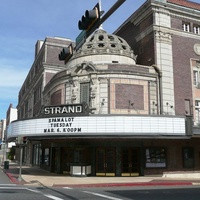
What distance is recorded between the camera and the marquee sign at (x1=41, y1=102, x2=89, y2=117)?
23.7m

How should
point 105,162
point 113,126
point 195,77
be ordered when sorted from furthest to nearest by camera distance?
point 195,77 → point 105,162 → point 113,126

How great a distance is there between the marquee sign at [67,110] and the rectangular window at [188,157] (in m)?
10.8

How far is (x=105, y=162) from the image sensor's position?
25984mm

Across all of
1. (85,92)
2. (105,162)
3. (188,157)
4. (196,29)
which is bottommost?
(105,162)

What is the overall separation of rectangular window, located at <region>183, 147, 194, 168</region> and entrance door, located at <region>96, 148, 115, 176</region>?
7038 mm

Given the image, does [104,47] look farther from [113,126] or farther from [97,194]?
[97,194]

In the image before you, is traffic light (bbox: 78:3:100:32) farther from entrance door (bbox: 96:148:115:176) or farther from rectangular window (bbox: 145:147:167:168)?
rectangular window (bbox: 145:147:167:168)

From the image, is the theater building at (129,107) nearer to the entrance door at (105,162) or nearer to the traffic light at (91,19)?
the entrance door at (105,162)

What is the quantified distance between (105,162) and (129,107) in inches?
215

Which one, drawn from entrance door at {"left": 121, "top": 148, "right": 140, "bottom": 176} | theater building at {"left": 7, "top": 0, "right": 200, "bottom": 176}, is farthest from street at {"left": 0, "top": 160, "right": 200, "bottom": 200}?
entrance door at {"left": 121, "top": 148, "right": 140, "bottom": 176}

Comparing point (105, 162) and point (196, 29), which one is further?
point (196, 29)

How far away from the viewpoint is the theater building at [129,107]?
23.4 m

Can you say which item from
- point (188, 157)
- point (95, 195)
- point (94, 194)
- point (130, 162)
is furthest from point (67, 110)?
point (188, 157)

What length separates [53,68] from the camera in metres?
41.7
